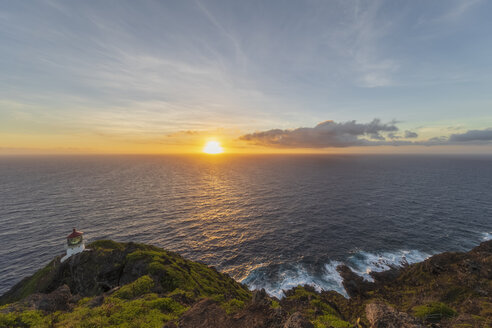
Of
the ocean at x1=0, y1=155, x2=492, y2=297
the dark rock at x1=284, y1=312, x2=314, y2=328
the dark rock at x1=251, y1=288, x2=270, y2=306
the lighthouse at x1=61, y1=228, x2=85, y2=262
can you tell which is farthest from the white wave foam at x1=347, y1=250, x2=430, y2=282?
the lighthouse at x1=61, y1=228, x2=85, y2=262

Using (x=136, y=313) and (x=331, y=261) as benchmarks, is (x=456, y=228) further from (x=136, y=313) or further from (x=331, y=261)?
(x=136, y=313)

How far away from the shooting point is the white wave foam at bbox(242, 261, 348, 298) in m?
36.5

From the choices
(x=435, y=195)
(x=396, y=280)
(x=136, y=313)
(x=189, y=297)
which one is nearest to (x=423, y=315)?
(x=396, y=280)

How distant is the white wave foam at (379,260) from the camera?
135 feet

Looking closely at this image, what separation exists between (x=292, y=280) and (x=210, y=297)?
2494 cm

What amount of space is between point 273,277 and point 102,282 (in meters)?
30.6

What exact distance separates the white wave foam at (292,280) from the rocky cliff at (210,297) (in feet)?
5.93

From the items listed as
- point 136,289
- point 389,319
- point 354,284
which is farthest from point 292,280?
point 136,289

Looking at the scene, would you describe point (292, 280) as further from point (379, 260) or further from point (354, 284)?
point (379, 260)

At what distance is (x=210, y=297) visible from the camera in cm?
2020

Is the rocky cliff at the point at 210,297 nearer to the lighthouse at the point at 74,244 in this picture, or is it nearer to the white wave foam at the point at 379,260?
the lighthouse at the point at 74,244

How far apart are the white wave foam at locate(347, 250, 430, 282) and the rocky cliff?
5.83 ft

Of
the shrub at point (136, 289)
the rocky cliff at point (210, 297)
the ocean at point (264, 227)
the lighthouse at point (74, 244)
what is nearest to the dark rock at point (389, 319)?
the rocky cliff at point (210, 297)

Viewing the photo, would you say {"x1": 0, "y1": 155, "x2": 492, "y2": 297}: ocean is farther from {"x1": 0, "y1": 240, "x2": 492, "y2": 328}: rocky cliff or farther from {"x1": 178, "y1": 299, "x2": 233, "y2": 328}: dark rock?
{"x1": 178, "y1": 299, "x2": 233, "y2": 328}: dark rock
